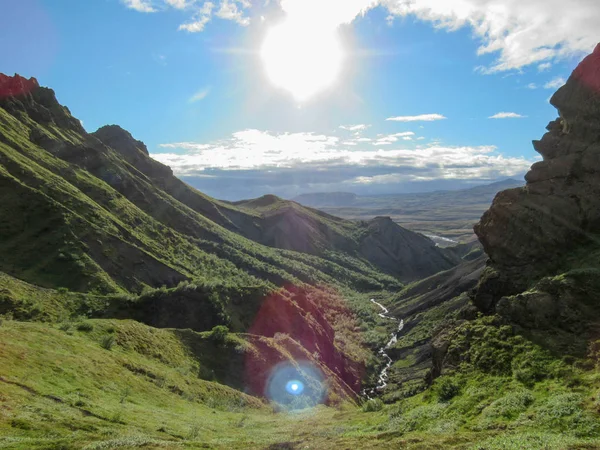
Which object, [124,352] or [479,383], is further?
[124,352]

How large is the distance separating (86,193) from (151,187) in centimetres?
4844

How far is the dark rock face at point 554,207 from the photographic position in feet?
111

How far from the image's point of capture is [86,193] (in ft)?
366

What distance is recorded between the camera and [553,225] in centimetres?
3466

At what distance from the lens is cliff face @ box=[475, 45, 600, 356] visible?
28016mm

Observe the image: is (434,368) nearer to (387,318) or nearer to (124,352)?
(124,352)

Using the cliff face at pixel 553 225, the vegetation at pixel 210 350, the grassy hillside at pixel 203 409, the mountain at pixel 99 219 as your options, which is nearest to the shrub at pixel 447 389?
the grassy hillside at pixel 203 409

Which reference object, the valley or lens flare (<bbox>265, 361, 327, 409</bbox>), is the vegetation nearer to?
the valley

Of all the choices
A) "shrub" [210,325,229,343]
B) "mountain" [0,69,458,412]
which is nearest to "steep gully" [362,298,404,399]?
"mountain" [0,69,458,412]

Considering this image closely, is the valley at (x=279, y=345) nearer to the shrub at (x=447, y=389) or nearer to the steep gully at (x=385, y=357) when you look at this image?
the shrub at (x=447, y=389)

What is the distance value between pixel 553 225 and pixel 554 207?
184 cm

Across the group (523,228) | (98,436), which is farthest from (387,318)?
(98,436)

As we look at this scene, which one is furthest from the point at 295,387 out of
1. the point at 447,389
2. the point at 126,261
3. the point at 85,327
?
the point at 126,261

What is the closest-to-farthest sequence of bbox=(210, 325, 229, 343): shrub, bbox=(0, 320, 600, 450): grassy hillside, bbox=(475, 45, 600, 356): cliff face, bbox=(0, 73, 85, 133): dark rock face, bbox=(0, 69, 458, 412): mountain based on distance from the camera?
bbox=(0, 320, 600, 450): grassy hillside → bbox=(475, 45, 600, 356): cliff face → bbox=(210, 325, 229, 343): shrub → bbox=(0, 69, 458, 412): mountain → bbox=(0, 73, 85, 133): dark rock face
